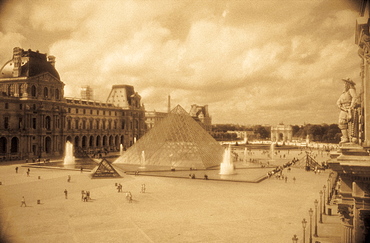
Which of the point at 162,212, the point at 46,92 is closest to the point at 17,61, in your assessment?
the point at 46,92

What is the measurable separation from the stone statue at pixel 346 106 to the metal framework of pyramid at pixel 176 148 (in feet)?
107

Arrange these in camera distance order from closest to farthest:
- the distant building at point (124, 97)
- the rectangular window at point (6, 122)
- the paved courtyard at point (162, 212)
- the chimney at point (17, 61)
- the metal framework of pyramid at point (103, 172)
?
the paved courtyard at point (162, 212), the metal framework of pyramid at point (103, 172), the rectangular window at point (6, 122), the chimney at point (17, 61), the distant building at point (124, 97)

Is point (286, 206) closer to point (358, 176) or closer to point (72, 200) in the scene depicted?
point (358, 176)

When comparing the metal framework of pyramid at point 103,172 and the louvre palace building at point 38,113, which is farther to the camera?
the louvre palace building at point 38,113

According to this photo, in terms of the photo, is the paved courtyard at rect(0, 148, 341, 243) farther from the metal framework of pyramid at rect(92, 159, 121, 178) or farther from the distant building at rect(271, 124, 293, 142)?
the distant building at rect(271, 124, 293, 142)

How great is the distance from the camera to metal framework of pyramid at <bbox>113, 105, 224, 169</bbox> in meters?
44.0

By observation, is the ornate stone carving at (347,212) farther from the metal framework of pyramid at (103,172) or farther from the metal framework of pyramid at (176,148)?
the metal framework of pyramid at (176,148)

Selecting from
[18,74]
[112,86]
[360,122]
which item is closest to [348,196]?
[360,122]

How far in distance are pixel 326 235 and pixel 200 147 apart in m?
30.2

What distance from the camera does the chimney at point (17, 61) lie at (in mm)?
57375

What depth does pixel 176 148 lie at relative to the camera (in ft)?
152

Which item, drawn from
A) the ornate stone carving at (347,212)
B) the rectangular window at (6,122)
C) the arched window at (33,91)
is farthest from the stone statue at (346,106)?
the arched window at (33,91)

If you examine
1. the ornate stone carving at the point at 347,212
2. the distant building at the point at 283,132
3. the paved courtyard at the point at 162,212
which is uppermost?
the distant building at the point at 283,132

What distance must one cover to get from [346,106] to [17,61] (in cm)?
6052
